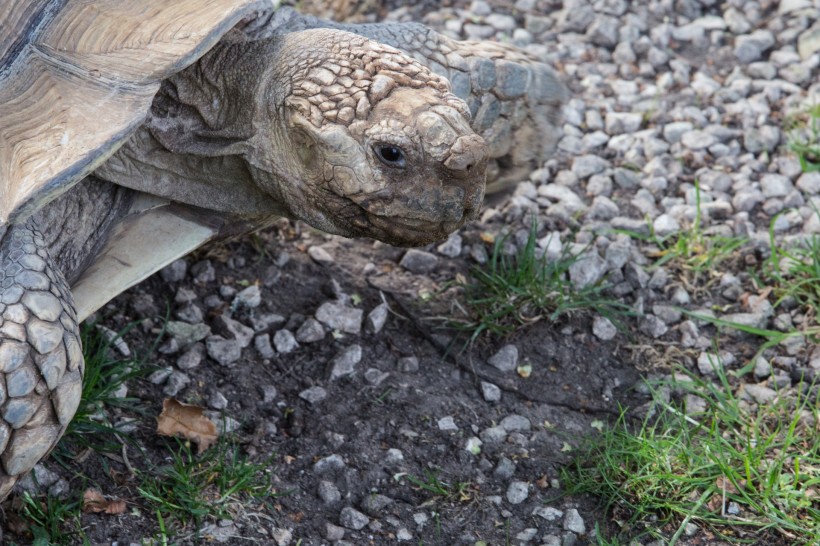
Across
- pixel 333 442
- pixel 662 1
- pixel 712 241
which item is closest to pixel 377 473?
pixel 333 442

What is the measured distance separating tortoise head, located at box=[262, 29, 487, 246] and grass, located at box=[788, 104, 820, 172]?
2.04 meters

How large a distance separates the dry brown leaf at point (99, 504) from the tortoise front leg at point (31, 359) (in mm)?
221

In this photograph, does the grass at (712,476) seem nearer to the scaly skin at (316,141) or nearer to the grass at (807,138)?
the scaly skin at (316,141)

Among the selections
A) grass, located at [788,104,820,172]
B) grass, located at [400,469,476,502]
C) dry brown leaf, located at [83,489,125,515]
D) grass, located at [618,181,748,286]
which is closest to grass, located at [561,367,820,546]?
grass, located at [400,469,476,502]

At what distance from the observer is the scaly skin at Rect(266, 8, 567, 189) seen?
322 centimetres

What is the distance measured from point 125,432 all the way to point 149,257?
0.48 meters

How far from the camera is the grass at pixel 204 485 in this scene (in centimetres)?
252

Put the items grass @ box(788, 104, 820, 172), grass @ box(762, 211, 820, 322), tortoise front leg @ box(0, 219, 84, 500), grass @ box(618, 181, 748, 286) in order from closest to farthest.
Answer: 1. tortoise front leg @ box(0, 219, 84, 500)
2. grass @ box(762, 211, 820, 322)
3. grass @ box(618, 181, 748, 286)
4. grass @ box(788, 104, 820, 172)

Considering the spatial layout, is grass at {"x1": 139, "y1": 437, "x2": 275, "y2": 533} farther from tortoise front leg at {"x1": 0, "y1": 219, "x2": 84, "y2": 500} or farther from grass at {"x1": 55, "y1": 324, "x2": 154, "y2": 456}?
tortoise front leg at {"x1": 0, "y1": 219, "x2": 84, "y2": 500}

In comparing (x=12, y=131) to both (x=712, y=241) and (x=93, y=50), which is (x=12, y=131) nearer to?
(x=93, y=50)

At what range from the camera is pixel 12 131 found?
2.37 meters

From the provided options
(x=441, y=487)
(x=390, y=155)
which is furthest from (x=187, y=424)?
(x=390, y=155)

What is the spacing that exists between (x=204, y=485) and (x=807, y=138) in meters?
2.83

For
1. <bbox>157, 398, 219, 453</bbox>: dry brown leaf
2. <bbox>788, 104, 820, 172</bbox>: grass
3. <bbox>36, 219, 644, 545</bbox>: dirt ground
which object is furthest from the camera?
<bbox>788, 104, 820, 172</bbox>: grass
